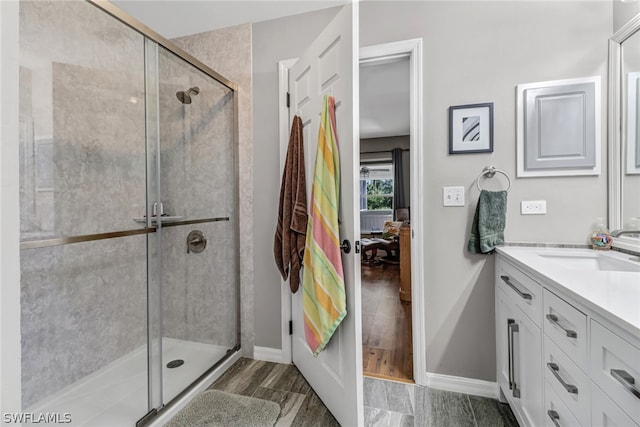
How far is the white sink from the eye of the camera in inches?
Answer: 50.1

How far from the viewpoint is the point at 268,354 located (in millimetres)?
2115

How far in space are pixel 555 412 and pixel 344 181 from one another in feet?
3.90

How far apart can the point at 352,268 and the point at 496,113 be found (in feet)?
4.16

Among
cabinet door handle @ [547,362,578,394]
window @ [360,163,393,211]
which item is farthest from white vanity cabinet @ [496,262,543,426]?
window @ [360,163,393,211]

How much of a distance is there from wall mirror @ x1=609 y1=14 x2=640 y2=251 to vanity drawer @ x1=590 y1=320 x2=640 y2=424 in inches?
37.2

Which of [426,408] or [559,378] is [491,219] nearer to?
[559,378]

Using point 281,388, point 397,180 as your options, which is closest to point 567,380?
point 281,388

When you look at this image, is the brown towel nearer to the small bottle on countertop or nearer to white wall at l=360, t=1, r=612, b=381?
white wall at l=360, t=1, r=612, b=381

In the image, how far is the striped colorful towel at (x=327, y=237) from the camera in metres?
1.38

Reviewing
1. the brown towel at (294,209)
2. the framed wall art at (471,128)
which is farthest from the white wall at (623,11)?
the brown towel at (294,209)

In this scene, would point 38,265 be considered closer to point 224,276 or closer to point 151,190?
point 151,190

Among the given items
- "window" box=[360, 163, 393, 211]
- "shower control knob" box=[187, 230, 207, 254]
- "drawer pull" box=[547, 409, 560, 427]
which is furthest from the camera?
"window" box=[360, 163, 393, 211]

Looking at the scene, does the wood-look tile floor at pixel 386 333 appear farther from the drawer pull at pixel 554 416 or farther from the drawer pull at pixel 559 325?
the drawer pull at pixel 559 325

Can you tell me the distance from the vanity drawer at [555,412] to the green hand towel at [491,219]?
731mm
